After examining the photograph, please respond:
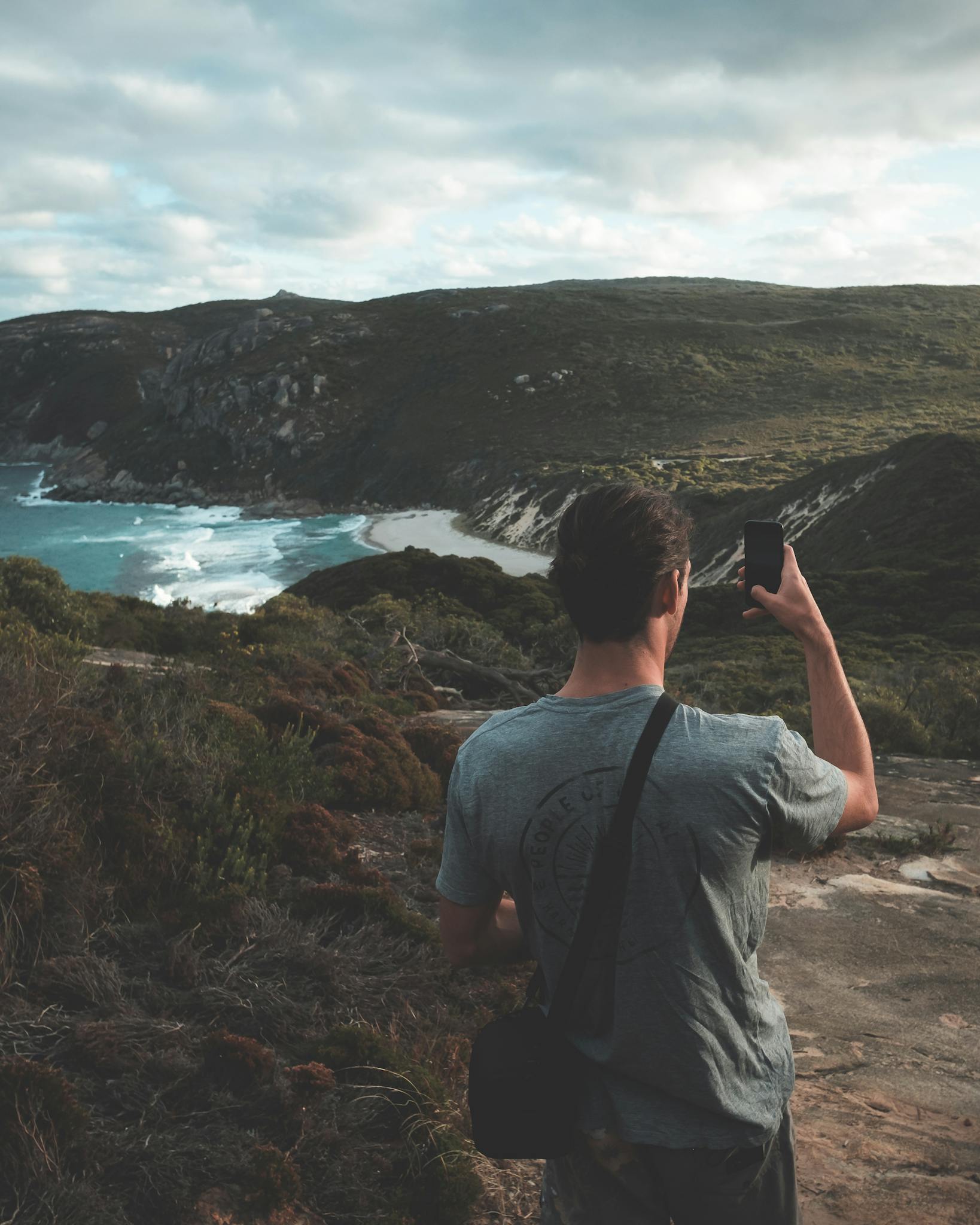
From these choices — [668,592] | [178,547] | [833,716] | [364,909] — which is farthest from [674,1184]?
[178,547]

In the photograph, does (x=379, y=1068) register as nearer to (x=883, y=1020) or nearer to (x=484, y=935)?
(x=484, y=935)

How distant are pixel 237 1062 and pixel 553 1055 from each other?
191cm

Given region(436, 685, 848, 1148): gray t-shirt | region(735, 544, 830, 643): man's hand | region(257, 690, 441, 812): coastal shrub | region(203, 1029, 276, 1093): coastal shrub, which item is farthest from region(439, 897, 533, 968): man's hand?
region(257, 690, 441, 812): coastal shrub

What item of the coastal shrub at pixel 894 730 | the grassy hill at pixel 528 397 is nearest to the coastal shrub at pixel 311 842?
the coastal shrub at pixel 894 730

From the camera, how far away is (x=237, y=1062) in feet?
10.3

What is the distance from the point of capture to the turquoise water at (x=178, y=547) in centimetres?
4638

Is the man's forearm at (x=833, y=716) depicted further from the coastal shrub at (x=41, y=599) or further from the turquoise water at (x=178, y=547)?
the turquoise water at (x=178, y=547)

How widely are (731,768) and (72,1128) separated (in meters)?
2.32

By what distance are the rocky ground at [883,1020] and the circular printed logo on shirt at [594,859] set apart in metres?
1.82

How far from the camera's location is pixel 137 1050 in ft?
10.2

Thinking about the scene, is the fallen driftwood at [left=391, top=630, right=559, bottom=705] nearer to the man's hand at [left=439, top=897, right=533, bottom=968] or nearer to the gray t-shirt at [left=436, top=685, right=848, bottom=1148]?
the man's hand at [left=439, top=897, right=533, bottom=968]

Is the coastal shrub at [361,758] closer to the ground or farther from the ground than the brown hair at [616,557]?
closer to the ground

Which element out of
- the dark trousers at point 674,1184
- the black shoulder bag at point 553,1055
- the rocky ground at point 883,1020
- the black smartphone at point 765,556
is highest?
the black smartphone at point 765,556

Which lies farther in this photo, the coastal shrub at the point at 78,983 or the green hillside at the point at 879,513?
the green hillside at the point at 879,513
